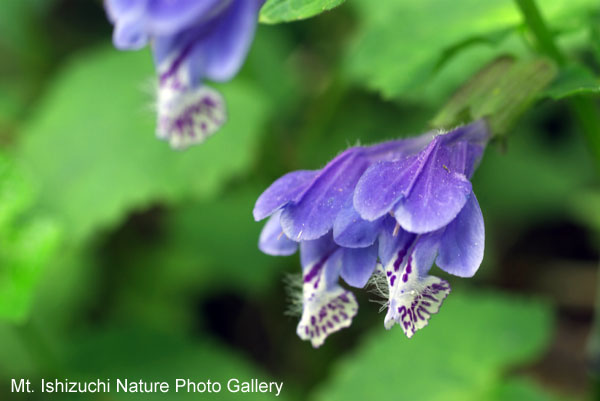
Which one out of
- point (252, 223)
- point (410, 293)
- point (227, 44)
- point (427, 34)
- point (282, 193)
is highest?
point (252, 223)

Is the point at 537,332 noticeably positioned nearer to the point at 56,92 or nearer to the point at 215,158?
the point at 215,158

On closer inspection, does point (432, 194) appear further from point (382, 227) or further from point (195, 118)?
point (195, 118)

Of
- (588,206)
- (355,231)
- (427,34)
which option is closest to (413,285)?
(355,231)

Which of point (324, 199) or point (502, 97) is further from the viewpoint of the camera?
point (502, 97)

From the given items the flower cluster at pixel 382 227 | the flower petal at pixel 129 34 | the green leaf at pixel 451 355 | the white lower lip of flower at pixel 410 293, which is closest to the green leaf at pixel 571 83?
the flower cluster at pixel 382 227

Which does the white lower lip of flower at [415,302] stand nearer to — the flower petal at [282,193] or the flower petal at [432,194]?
the flower petal at [432,194]

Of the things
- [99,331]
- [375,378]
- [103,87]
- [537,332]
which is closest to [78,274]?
[99,331]
